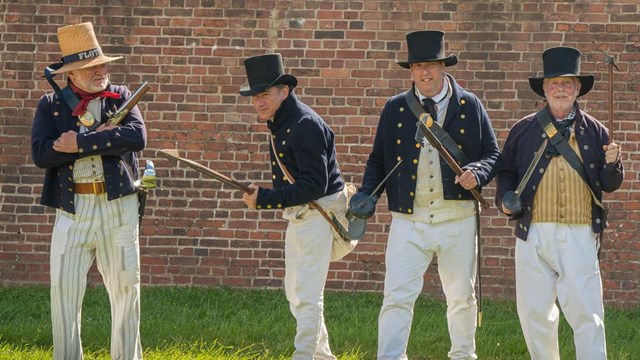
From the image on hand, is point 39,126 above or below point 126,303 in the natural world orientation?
above

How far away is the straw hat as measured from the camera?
286 inches

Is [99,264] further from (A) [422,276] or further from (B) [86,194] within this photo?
(A) [422,276]

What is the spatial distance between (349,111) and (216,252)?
1648mm

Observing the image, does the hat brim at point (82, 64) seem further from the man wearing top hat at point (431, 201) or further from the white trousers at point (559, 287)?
the white trousers at point (559, 287)

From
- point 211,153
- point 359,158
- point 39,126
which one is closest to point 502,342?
point 359,158

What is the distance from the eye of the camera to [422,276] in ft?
24.1

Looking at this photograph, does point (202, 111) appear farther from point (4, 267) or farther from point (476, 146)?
point (476, 146)

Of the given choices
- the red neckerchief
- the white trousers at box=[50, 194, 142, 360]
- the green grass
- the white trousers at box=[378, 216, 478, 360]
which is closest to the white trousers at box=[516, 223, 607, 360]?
the white trousers at box=[378, 216, 478, 360]

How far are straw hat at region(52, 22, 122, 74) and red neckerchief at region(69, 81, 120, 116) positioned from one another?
0.55ft

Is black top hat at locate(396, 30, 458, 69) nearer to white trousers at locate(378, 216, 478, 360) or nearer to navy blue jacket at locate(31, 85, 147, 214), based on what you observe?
white trousers at locate(378, 216, 478, 360)

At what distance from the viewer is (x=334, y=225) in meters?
7.49

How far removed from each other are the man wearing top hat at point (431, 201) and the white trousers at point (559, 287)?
1.15 ft

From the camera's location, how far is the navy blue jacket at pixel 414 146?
7.28 meters

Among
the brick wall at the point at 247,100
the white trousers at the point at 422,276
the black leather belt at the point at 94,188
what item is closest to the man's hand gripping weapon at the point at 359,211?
the white trousers at the point at 422,276
